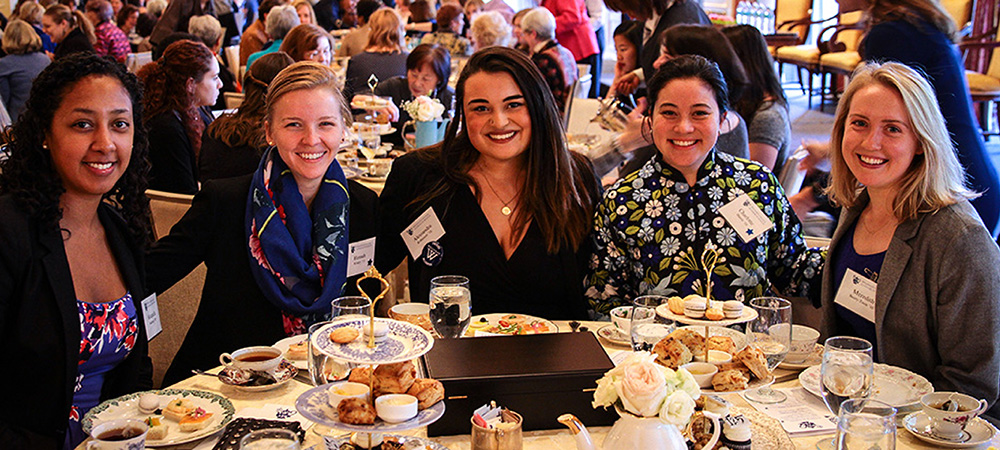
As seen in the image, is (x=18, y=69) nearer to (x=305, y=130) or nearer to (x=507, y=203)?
(x=305, y=130)

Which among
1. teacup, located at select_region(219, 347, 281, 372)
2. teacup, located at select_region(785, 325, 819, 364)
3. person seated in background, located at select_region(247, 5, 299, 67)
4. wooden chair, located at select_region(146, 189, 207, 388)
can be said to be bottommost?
wooden chair, located at select_region(146, 189, 207, 388)

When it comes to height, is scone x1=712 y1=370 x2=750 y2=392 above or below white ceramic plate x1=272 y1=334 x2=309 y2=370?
above

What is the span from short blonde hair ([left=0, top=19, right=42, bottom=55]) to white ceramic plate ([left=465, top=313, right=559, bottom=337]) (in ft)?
23.1

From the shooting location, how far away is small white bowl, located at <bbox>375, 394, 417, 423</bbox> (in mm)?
1398

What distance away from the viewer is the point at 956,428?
1.71 m

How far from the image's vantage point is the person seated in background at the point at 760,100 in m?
3.83

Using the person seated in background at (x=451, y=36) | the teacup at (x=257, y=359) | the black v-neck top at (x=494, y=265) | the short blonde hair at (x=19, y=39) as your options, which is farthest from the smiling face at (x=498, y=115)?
the short blonde hair at (x=19, y=39)

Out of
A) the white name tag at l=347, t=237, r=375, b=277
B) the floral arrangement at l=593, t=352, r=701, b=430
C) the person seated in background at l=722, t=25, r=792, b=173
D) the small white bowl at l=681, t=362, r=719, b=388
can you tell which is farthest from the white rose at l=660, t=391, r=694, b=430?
the person seated in background at l=722, t=25, r=792, b=173

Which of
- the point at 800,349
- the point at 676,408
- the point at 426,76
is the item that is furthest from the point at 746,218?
the point at 426,76

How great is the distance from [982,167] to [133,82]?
2.87 metres

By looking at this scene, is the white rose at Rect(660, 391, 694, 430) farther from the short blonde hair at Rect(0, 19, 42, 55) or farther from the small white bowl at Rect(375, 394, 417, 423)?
the short blonde hair at Rect(0, 19, 42, 55)

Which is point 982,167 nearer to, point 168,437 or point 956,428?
point 956,428

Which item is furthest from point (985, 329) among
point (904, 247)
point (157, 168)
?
point (157, 168)

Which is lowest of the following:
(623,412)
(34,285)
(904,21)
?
(623,412)
